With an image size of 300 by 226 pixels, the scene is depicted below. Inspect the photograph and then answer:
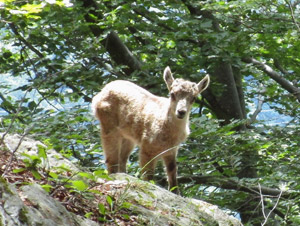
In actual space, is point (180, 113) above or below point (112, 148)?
above

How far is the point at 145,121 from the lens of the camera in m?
8.48

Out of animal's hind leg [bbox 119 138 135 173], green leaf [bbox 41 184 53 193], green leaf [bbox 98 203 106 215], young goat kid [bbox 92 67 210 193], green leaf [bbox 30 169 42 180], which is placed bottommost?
animal's hind leg [bbox 119 138 135 173]

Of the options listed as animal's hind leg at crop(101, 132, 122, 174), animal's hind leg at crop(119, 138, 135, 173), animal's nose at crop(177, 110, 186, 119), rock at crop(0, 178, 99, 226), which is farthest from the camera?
animal's hind leg at crop(119, 138, 135, 173)

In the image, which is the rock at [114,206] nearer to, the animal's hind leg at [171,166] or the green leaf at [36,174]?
the green leaf at [36,174]

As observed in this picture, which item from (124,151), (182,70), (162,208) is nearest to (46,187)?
(162,208)

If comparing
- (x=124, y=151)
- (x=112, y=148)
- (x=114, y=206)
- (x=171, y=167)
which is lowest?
(x=124, y=151)

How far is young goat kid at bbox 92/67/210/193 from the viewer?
318 inches

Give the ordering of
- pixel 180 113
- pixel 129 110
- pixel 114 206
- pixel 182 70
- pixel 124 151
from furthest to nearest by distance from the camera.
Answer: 1. pixel 182 70
2. pixel 124 151
3. pixel 129 110
4. pixel 180 113
5. pixel 114 206

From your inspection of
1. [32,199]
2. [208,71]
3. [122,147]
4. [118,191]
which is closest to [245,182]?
[122,147]

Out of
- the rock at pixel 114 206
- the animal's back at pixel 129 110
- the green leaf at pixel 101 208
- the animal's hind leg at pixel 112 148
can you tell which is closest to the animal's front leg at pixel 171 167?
the animal's back at pixel 129 110

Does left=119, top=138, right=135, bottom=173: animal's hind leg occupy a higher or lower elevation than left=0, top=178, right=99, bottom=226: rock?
lower

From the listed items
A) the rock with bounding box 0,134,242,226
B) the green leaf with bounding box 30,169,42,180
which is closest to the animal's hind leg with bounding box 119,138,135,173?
the rock with bounding box 0,134,242,226

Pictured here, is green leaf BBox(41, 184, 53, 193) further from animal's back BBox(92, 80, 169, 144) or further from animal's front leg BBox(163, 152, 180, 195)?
animal's back BBox(92, 80, 169, 144)

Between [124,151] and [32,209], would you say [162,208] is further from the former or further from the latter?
[124,151]
